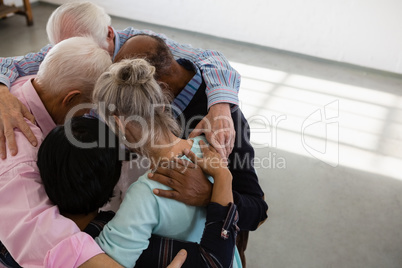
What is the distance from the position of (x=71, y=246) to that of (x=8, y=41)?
172 inches

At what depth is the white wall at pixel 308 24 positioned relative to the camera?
4.58 metres

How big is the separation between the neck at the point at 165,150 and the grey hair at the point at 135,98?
0.02 metres

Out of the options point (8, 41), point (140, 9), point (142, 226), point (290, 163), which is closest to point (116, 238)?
point (142, 226)

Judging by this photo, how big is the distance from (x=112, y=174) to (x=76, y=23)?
110cm

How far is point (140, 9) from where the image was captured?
5.52 meters

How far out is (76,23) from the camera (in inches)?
78.7

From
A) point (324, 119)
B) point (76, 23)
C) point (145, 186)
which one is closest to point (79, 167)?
point (145, 186)

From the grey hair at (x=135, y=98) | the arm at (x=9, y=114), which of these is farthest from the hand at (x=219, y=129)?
the arm at (x=9, y=114)

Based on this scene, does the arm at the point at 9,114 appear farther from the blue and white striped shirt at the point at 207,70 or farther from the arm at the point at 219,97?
the arm at the point at 219,97

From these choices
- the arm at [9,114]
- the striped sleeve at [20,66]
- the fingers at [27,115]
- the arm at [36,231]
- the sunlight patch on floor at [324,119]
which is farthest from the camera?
the sunlight patch on floor at [324,119]

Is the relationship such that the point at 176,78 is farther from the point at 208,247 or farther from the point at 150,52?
the point at 208,247

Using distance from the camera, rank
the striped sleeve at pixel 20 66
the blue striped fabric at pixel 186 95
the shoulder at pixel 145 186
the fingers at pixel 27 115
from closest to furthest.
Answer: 1. the shoulder at pixel 145 186
2. the fingers at pixel 27 115
3. the blue striped fabric at pixel 186 95
4. the striped sleeve at pixel 20 66

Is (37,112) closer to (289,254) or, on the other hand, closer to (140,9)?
(289,254)

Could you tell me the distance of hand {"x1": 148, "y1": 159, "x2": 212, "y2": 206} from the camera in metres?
1.25
